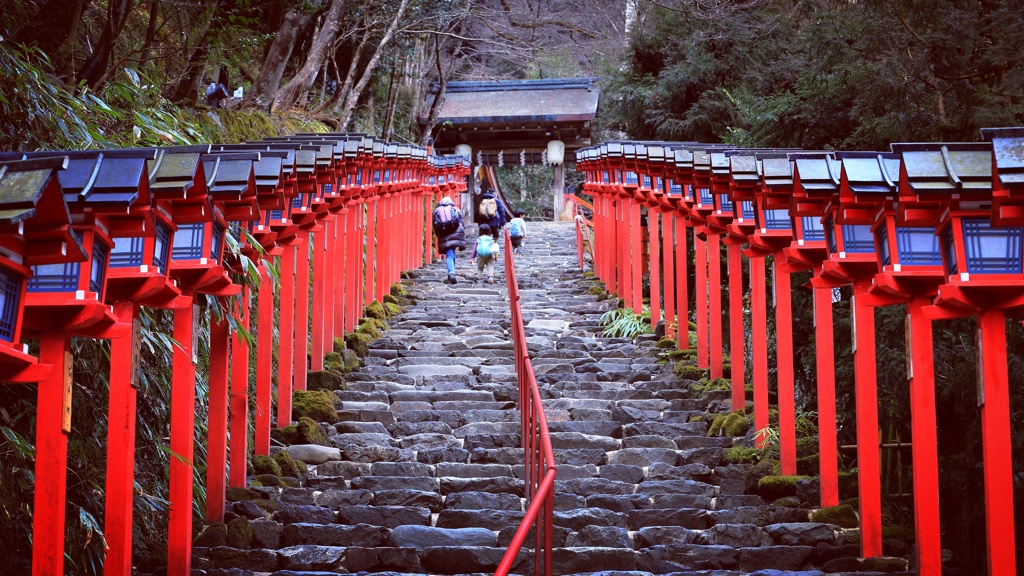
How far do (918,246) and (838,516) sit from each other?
2548 mm

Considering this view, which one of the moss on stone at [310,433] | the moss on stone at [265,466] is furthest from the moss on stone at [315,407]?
the moss on stone at [265,466]

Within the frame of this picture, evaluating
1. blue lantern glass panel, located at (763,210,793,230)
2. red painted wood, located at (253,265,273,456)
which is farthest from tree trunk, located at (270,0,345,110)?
blue lantern glass panel, located at (763,210,793,230)

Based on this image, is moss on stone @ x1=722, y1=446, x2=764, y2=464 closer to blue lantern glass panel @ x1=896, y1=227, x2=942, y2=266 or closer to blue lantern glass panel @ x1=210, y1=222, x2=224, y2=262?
blue lantern glass panel @ x1=896, y1=227, x2=942, y2=266

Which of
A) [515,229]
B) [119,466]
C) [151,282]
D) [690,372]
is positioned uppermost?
[515,229]

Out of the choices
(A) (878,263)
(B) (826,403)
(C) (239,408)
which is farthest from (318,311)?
(A) (878,263)

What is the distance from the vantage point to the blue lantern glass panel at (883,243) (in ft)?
27.1

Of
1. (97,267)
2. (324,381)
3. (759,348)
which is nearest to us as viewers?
(97,267)

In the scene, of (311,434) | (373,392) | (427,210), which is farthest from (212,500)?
(427,210)

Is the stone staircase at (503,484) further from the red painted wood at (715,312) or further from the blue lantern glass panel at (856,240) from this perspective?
the blue lantern glass panel at (856,240)

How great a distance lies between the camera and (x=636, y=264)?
17.6 m

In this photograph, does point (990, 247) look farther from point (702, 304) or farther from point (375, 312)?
point (375, 312)

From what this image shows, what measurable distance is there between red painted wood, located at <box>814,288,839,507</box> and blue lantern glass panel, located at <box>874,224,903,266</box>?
166cm

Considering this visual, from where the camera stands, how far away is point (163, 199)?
24.8 feet

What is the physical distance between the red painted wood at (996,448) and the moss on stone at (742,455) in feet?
12.0
